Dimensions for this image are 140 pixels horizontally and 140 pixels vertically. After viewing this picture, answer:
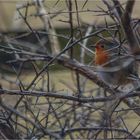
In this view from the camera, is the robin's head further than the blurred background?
Yes

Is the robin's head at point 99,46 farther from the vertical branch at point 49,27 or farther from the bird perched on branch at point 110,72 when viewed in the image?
the vertical branch at point 49,27

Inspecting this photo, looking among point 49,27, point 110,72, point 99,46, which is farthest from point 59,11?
point 49,27

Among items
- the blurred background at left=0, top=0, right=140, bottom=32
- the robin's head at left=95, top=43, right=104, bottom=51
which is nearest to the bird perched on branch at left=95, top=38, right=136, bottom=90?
the robin's head at left=95, top=43, right=104, bottom=51

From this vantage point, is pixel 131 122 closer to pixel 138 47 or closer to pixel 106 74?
pixel 106 74

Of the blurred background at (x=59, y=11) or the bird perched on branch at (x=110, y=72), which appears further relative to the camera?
the bird perched on branch at (x=110, y=72)

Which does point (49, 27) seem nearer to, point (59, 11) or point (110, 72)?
point (110, 72)

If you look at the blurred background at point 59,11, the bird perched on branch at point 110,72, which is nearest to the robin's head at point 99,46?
the bird perched on branch at point 110,72

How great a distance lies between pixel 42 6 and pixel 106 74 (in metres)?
0.92

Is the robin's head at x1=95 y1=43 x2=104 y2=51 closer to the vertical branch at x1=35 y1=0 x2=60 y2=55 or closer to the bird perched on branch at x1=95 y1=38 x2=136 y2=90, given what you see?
the bird perched on branch at x1=95 y1=38 x2=136 y2=90

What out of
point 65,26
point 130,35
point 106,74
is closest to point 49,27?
point 106,74

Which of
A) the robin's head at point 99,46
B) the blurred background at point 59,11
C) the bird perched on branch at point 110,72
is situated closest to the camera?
the blurred background at point 59,11

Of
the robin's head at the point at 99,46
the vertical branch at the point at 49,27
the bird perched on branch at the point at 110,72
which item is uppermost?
the vertical branch at the point at 49,27

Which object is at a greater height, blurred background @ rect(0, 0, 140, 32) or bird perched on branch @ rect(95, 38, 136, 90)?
blurred background @ rect(0, 0, 140, 32)

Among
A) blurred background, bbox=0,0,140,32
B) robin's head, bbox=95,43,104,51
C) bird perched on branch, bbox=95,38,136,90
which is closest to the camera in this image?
blurred background, bbox=0,0,140,32
